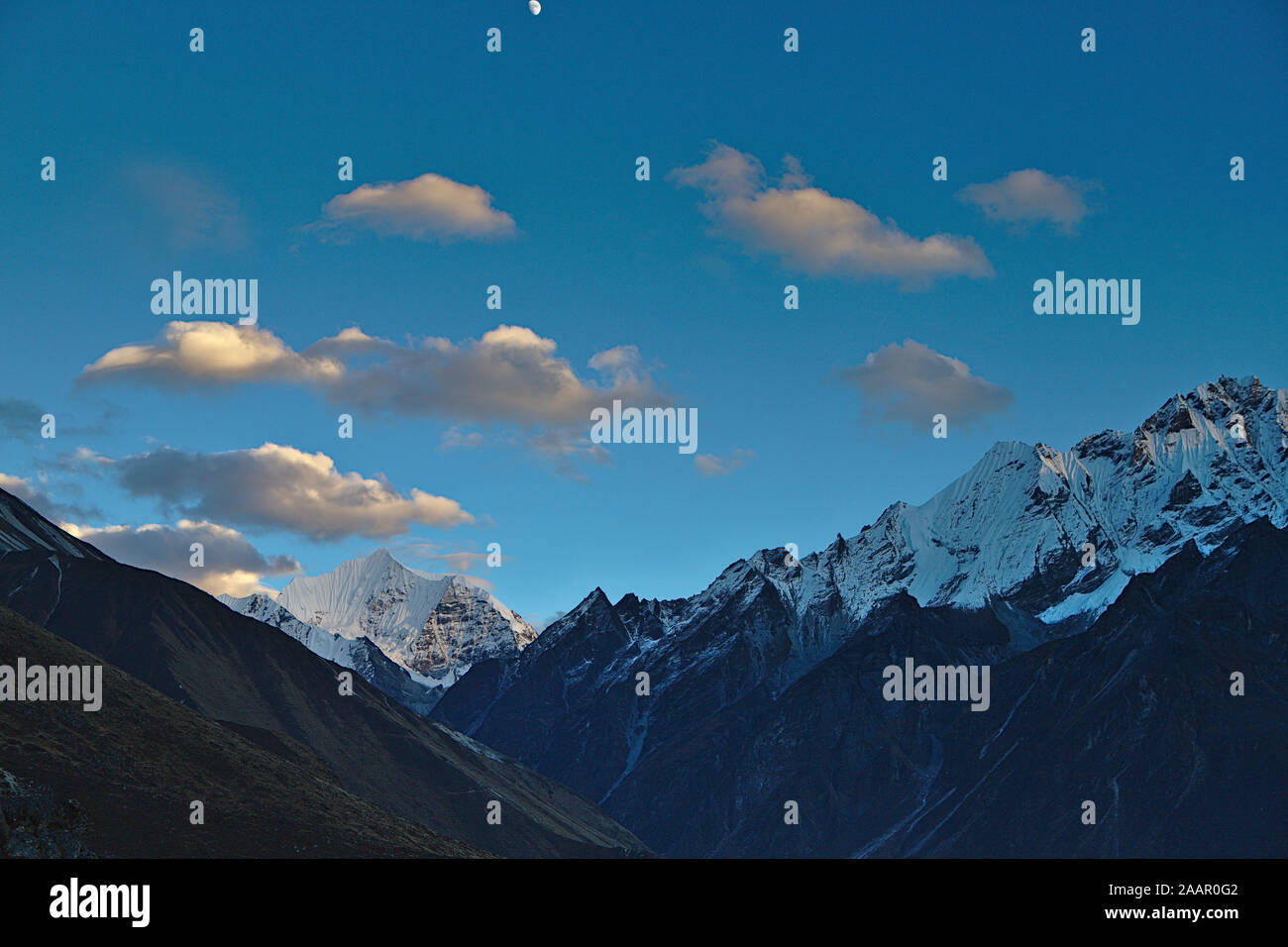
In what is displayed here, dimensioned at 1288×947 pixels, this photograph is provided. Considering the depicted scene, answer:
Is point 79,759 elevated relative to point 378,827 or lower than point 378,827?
elevated
